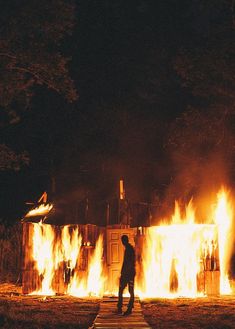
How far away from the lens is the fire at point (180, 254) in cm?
2120

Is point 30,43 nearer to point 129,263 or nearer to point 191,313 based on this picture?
point 129,263

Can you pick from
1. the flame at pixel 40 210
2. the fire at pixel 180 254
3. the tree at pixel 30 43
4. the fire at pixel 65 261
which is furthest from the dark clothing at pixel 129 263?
the flame at pixel 40 210

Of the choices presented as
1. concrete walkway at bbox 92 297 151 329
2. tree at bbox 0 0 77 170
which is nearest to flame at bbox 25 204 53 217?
tree at bbox 0 0 77 170

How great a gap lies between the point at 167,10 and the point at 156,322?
25.2 metres

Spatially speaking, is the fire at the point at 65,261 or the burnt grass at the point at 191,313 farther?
the fire at the point at 65,261

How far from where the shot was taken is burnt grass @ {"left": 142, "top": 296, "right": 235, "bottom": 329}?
14094mm

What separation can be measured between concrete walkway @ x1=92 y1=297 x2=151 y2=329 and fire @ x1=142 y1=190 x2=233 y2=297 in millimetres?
5004

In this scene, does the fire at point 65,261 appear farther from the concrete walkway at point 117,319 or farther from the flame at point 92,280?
the concrete walkway at point 117,319

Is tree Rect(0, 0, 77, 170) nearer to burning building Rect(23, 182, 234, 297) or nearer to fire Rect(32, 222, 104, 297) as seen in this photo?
burning building Rect(23, 182, 234, 297)

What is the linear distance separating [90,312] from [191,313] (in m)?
2.77

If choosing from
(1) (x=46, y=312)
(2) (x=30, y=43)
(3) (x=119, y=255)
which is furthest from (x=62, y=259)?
(2) (x=30, y=43)

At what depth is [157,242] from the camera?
21.8 metres

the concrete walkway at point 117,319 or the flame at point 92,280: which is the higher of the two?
the flame at point 92,280

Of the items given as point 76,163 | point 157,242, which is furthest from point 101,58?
point 157,242
